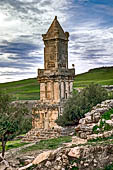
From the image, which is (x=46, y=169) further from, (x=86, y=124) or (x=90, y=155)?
(x=86, y=124)

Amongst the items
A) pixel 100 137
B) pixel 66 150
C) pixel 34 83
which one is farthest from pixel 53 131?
pixel 34 83

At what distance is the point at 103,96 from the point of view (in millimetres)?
37125

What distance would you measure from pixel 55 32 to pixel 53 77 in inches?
243

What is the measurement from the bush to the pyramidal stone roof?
27.7 ft

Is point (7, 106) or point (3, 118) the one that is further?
point (7, 106)

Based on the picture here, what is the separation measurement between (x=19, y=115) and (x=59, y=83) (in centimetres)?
1065

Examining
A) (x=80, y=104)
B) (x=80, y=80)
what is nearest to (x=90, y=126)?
(x=80, y=104)

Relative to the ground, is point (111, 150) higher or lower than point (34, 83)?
lower

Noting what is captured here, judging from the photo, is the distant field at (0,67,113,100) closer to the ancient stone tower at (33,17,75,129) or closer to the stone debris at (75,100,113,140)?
the ancient stone tower at (33,17,75,129)

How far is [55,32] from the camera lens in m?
39.5

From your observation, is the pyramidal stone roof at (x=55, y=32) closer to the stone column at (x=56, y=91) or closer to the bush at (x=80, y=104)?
the stone column at (x=56, y=91)

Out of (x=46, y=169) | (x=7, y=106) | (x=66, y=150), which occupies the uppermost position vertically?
(x=7, y=106)

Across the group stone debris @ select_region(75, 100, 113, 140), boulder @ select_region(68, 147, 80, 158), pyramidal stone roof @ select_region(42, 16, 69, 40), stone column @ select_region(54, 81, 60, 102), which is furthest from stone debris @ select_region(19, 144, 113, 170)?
pyramidal stone roof @ select_region(42, 16, 69, 40)

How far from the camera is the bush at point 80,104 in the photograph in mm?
34906
